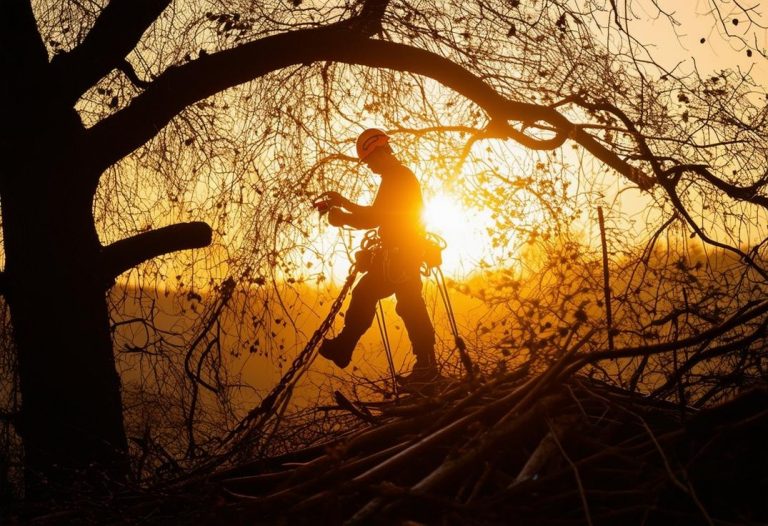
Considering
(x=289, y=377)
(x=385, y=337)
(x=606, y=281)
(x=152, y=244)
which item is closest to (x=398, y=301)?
(x=385, y=337)

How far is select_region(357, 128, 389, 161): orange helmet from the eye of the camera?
713 cm

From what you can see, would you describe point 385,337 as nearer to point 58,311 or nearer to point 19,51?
point 58,311

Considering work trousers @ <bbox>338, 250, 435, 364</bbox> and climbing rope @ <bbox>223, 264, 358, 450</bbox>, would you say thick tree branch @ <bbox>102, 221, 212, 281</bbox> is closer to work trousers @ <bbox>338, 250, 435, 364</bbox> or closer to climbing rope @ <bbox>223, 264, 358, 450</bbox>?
climbing rope @ <bbox>223, 264, 358, 450</bbox>

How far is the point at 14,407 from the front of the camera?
6.61 m

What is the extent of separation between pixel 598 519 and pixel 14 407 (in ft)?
17.2

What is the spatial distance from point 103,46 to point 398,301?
3.07 m

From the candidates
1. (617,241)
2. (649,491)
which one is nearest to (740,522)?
(649,491)

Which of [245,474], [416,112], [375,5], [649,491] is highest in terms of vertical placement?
[375,5]

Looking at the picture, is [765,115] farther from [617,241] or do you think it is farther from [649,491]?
[649,491]

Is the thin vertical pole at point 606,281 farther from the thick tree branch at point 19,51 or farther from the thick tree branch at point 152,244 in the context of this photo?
the thick tree branch at point 19,51

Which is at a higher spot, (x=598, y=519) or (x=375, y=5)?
(x=375, y=5)

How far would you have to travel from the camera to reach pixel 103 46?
20.6 feet

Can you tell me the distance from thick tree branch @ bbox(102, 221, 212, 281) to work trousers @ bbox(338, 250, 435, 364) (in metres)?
1.38

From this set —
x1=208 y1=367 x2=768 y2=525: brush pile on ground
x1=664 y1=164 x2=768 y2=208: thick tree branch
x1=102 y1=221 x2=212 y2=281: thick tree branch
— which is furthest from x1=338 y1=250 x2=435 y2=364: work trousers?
x1=208 y1=367 x2=768 y2=525: brush pile on ground
